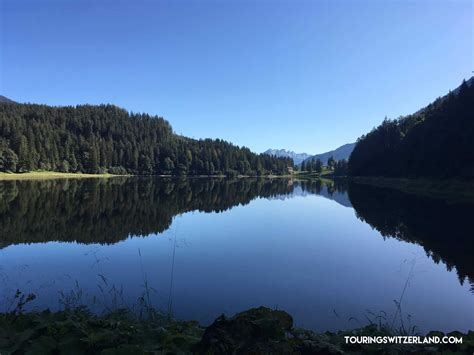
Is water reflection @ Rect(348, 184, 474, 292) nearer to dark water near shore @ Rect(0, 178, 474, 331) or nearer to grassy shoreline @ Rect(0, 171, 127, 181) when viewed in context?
dark water near shore @ Rect(0, 178, 474, 331)

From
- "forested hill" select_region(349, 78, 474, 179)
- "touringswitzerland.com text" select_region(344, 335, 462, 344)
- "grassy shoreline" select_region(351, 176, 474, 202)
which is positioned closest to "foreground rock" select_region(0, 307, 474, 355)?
"touringswitzerland.com text" select_region(344, 335, 462, 344)

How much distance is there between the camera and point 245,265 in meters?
19.4

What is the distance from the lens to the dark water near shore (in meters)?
13.5

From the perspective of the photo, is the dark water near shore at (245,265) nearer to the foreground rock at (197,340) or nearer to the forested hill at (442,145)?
the foreground rock at (197,340)

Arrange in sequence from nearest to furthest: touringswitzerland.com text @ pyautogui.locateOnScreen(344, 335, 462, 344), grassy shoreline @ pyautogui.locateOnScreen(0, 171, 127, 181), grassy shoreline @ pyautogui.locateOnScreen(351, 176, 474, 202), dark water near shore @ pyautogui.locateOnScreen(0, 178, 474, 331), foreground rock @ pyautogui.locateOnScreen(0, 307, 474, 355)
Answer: foreground rock @ pyautogui.locateOnScreen(0, 307, 474, 355) → touringswitzerland.com text @ pyautogui.locateOnScreen(344, 335, 462, 344) → dark water near shore @ pyautogui.locateOnScreen(0, 178, 474, 331) → grassy shoreline @ pyautogui.locateOnScreen(351, 176, 474, 202) → grassy shoreline @ pyautogui.locateOnScreen(0, 171, 127, 181)

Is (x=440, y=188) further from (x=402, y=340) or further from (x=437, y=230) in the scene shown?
(x=402, y=340)

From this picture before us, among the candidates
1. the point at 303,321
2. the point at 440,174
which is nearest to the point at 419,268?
the point at 303,321

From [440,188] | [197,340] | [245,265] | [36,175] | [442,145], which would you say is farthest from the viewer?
[36,175]

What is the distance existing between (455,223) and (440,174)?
45.5 metres

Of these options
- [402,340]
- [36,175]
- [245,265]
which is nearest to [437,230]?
[245,265]

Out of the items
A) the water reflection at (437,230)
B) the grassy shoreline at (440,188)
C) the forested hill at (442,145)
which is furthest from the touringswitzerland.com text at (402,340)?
the forested hill at (442,145)

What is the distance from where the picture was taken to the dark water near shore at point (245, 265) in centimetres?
1345

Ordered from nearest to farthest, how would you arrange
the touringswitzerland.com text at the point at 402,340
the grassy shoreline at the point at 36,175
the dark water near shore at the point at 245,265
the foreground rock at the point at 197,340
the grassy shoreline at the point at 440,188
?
the foreground rock at the point at 197,340 → the touringswitzerland.com text at the point at 402,340 → the dark water near shore at the point at 245,265 → the grassy shoreline at the point at 440,188 → the grassy shoreline at the point at 36,175

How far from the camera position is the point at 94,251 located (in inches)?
845
